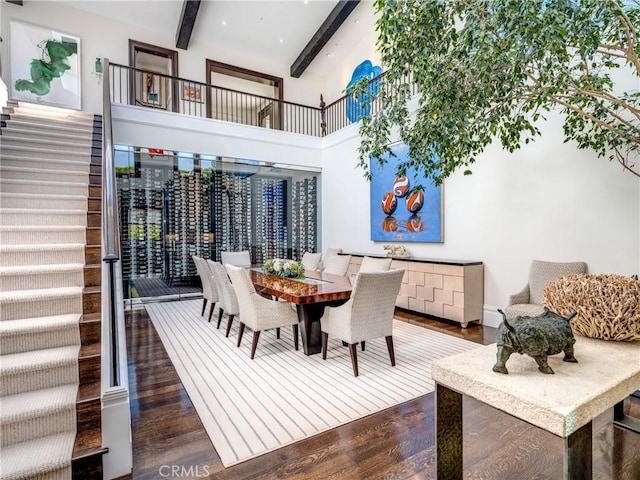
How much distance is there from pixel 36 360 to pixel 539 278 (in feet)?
14.4

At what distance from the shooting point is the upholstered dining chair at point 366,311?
2.74m

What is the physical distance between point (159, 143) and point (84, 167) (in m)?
2.34

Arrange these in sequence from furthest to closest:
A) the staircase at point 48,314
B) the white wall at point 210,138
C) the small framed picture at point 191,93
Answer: the small framed picture at point 191,93 → the white wall at point 210,138 → the staircase at point 48,314

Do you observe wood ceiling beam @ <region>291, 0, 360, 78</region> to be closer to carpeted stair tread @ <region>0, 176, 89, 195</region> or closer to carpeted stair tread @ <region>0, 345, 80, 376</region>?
carpeted stair tread @ <region>0, 176, 89, 195</region>

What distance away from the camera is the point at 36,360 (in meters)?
1.92

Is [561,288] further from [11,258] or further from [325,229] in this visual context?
[325,229]

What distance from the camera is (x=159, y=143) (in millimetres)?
6016

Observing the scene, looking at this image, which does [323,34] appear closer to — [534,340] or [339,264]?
[339,264]

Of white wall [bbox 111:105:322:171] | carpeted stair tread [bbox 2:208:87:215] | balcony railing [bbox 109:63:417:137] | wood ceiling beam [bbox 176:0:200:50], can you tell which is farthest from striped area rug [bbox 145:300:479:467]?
wood ceiling beam [bbox 176:0:200:50]

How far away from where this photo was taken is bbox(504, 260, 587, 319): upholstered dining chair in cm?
353

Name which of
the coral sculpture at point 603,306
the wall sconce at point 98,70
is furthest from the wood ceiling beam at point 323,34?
the coral sculpture at point 603,306

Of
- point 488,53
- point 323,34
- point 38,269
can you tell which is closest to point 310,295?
point 38,269

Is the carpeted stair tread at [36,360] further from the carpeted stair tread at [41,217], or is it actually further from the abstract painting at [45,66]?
the abstract painting at [45,66]

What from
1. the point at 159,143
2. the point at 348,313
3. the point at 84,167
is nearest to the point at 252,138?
the point at 159,143
